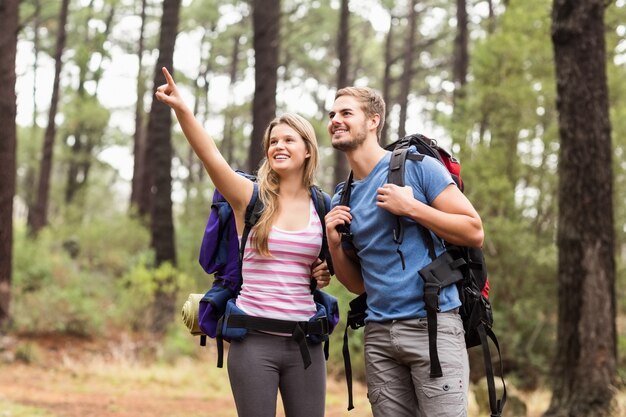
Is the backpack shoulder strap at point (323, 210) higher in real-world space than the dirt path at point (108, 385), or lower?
higher

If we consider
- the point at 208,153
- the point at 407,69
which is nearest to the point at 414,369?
the point at 208,153

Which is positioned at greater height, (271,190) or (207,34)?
(207,34)

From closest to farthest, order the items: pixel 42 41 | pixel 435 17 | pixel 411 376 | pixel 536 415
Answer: pixel 411 376 < pixel 536 415 < pixel 435 17 < pixel 42 41

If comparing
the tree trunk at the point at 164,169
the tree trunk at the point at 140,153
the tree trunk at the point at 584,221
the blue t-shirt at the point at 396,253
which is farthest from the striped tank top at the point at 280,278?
the tree trunk at the point at 140,153

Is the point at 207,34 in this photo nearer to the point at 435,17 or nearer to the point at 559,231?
the point at 435,17

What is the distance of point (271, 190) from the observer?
3.80 meters

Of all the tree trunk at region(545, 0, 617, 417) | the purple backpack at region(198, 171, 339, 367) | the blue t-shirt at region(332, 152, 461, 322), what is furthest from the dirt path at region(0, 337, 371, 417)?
the blue t-shirt at region(332, 152, 461, 322)

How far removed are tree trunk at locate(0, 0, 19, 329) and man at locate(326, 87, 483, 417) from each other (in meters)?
9.29

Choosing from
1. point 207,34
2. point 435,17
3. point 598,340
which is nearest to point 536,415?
point 598,340

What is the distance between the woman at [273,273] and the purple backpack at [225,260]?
0.05m

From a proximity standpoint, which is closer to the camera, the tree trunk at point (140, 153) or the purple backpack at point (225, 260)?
the purple backpack at point (225, 260)

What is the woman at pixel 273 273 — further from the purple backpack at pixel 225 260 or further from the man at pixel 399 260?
the man at pixel 399 260

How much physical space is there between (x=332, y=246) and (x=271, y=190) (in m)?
0.42

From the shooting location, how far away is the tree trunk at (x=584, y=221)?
745 centimetres
